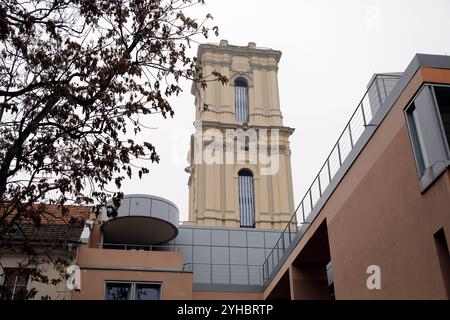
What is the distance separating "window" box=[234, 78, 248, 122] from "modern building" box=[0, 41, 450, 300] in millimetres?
115

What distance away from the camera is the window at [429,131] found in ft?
32.9

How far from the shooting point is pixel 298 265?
63.9 ft

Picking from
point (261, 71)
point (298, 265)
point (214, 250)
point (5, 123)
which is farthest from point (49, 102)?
point (261, 71)

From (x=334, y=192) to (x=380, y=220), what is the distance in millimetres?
3217

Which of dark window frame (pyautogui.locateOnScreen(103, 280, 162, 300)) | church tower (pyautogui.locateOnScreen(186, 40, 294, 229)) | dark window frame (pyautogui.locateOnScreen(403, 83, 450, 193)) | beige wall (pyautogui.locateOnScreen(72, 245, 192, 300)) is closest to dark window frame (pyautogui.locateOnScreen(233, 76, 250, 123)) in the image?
church tower (pyautogui.locateOnScreen(186, 40, 294, 229))

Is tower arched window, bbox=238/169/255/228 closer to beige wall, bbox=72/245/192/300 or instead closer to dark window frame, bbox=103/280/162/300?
beige wall, bbox=72/245/192/300

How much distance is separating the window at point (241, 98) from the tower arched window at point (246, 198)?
212 inches

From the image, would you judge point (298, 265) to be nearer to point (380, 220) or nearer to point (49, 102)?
point (380, 220)

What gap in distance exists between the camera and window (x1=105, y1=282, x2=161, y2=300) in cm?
2191

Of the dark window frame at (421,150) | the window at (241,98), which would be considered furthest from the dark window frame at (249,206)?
the dark window frame at (421,150)

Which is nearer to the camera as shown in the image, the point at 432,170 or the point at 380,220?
the point at 432,170

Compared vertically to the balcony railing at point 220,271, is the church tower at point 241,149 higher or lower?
higher

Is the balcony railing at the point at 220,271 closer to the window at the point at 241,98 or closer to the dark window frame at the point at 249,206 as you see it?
the dark window frame at the point at 249,206
